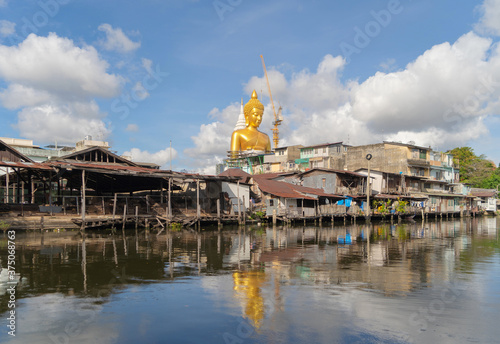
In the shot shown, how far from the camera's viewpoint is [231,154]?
71625mm

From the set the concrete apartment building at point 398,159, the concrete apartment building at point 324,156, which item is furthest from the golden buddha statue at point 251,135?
the concrete apartment building at point 398,159

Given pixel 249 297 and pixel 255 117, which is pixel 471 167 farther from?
pixel 249 297

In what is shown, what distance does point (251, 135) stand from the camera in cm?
7194

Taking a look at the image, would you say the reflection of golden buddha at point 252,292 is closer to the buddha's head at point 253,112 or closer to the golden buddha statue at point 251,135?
the golden buddha statue at point 251,135

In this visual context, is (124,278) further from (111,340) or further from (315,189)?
(315,189)

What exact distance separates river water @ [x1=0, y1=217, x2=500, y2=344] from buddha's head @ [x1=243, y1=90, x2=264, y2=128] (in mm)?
58063

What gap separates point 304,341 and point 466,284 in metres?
7.43

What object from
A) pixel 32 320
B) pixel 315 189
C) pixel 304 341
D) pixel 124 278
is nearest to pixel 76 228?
pixel 124 278

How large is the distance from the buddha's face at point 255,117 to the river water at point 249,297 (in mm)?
58037

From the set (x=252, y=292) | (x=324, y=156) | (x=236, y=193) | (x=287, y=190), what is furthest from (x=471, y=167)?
(x=252, y=292)

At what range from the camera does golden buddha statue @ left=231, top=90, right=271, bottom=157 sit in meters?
71.6

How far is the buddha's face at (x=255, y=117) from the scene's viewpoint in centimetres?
7400

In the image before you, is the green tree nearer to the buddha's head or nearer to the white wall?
the buddha's head

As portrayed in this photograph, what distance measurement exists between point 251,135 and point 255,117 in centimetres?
448
